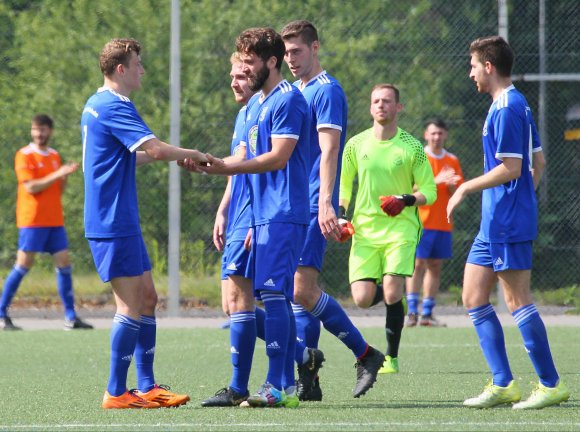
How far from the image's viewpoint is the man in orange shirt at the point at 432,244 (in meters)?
13.6

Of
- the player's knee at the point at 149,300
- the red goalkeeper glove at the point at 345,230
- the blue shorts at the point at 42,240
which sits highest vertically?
the red goalkeeper glove at the point at 345,230

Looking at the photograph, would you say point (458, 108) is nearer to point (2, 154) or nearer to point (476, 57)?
point (2, 154)

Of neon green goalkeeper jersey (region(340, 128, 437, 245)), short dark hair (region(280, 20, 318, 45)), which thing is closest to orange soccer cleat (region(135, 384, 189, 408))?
short dark hair (region(280, 20, 318, 45))

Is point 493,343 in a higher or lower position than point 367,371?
higher

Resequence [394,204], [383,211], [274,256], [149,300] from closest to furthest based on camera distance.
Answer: [274,256]
[149,300]
[394,204]
[383,211]

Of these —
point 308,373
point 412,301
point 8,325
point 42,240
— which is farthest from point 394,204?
point 8,325

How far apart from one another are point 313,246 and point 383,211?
1.73m

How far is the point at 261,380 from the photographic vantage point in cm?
879

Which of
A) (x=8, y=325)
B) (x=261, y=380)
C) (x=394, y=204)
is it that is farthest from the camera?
(x=8, y=325)

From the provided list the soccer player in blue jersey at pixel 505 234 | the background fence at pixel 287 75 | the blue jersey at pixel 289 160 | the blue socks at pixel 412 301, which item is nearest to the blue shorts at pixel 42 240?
the background fence at pixel 287 75

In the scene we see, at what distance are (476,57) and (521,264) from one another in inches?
46.7

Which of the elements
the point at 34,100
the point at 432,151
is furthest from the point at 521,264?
the point at 34,100

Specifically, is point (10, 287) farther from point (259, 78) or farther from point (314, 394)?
point (259, 78)

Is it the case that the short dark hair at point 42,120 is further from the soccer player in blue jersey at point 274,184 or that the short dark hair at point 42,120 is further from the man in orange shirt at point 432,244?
the soccer player in blue jersey at point 274,184
